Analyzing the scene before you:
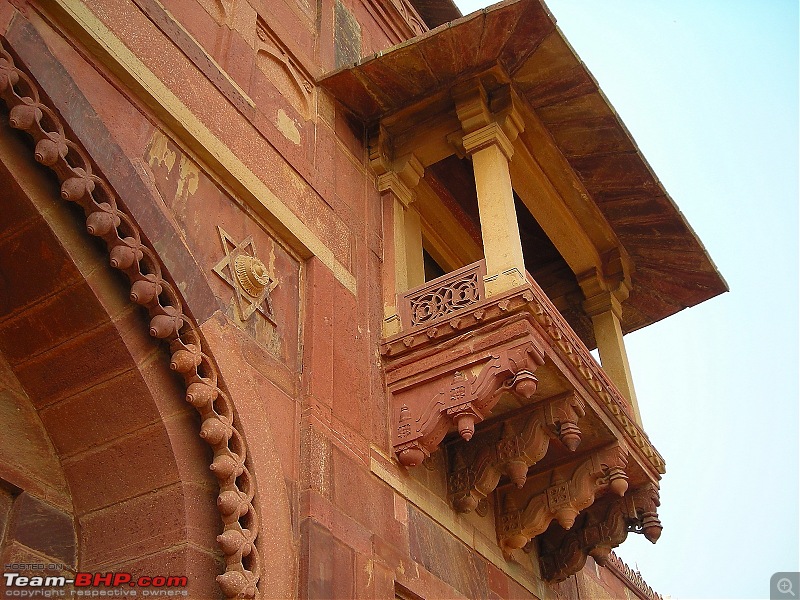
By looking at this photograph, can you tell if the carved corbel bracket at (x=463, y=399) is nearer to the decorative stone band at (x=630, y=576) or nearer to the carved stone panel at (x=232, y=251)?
the carved stone panel at (x=232, y=251)

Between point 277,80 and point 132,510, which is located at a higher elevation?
point 277,80

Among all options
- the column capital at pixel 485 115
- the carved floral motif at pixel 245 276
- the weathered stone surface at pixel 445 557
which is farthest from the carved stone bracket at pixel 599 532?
the carved floral motif at pixel 245 276

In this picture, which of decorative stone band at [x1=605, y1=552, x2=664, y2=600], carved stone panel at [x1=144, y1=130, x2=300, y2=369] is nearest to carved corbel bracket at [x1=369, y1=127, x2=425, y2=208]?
carved stone panel at [x1=144, y1=130, x2=300, y2=369]

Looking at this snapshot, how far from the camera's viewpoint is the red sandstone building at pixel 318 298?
4719 mm

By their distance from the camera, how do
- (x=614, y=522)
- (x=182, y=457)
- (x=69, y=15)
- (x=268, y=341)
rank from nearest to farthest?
(x=182, y=457)
(x=69, y=15)
(x=268, y=341)
(x=614, y=522)

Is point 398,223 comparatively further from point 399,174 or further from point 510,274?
point 510,274

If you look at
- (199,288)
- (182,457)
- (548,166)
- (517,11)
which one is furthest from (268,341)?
(548,166)

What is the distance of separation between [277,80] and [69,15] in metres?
2.34

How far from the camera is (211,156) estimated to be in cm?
576

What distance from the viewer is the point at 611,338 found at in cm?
927

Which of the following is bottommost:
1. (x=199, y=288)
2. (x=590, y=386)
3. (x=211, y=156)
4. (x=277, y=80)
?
(x=199, y=288)

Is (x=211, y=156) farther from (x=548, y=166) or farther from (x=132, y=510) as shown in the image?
(x=548, y=166)

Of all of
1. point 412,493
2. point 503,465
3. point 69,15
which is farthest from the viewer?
point 503,465

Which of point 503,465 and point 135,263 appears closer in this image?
point 135,263
